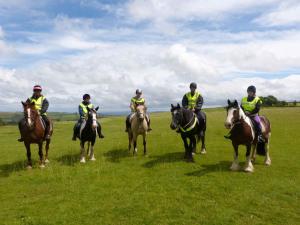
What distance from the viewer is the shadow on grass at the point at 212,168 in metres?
13.7

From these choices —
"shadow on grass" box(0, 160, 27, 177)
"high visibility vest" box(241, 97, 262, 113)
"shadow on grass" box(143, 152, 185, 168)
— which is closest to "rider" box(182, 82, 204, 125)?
"shadow on grass" box(143, 152, 185, 168)

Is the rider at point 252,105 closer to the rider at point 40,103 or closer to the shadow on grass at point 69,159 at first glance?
the shadow on grass at point 69,159

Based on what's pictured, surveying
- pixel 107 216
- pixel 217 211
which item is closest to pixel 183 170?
pixel 217 211

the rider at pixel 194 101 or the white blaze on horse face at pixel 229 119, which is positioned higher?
the rider at pixel 194 101

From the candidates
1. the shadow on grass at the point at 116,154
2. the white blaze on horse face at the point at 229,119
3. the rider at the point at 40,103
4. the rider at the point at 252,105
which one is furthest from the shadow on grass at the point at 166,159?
the rider at the point at 40,103

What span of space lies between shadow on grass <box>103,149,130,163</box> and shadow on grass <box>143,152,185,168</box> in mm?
1933

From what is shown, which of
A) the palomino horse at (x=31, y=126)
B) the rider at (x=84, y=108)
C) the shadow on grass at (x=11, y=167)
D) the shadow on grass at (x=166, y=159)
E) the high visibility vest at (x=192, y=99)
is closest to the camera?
the palomino horse at (x=31, y=126)

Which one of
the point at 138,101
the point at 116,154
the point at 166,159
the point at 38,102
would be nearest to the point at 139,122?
the point at 138,101

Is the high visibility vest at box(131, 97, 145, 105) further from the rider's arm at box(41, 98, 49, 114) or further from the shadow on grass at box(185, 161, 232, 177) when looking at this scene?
the shadow on grass at box(185, 161, 232, 177)

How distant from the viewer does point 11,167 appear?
16.3 meters

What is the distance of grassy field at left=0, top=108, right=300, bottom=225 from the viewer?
9188 mm

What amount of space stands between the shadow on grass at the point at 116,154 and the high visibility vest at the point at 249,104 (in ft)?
23.8

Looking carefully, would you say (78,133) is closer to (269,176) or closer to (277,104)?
(269,176)

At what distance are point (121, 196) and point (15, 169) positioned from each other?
7500mm
